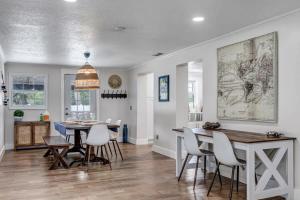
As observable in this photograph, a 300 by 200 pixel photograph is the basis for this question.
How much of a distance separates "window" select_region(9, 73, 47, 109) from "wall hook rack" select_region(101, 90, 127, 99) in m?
1.66

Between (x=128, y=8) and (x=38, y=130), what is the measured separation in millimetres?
5211

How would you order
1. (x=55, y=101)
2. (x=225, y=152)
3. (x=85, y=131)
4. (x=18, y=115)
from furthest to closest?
(x=55, y=101) → (x=18, y=115) → (x=85, y=131) → (x=225, y=152)

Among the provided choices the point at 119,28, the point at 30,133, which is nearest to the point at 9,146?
the point at 30,133

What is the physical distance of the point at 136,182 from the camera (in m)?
4.24

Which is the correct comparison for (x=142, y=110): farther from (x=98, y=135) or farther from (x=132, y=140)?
(x=98, y=135)

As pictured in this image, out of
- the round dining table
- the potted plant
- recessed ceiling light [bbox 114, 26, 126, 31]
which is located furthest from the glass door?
recessed ceiling light [bbox 114, 26, 126, 31]

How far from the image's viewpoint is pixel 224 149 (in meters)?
3.44

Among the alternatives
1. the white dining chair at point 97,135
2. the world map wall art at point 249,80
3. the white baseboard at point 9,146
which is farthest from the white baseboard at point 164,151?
the white baseboard at point 9,146

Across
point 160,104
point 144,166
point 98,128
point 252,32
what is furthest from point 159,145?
point 252,32

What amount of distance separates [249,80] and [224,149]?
1.16 m

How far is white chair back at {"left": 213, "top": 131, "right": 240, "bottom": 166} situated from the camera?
3.38 metres

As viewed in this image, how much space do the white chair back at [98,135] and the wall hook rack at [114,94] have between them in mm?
3461

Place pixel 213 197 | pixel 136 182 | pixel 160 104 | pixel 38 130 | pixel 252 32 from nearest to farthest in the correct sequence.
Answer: pixel 213 197 < pixel 252 32 < pixel 136 182 < pixel 160 104 < pixel 38 130

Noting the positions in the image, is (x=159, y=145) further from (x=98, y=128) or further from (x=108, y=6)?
(x=108, y=6)
